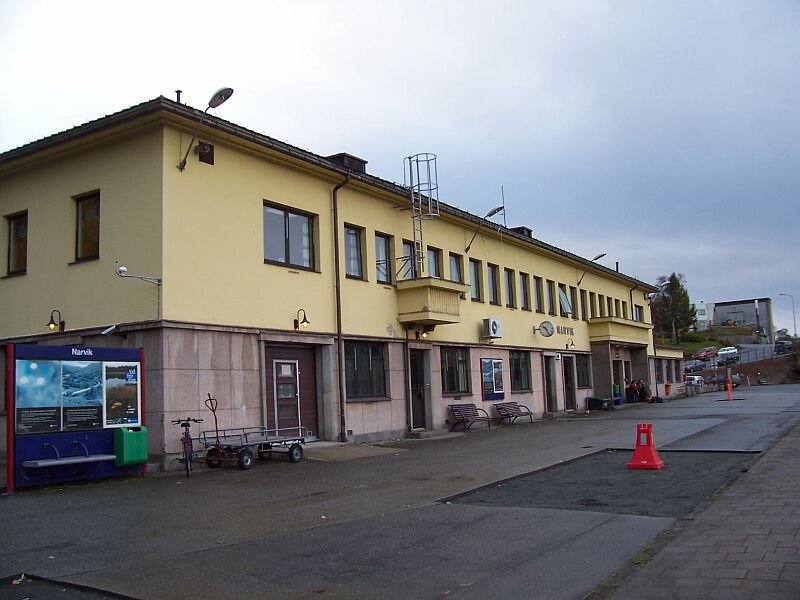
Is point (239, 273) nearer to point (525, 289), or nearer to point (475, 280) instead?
point (475, 280)

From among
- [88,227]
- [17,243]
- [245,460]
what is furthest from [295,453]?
[17,243]

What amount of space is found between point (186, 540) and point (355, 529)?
1.82 metres

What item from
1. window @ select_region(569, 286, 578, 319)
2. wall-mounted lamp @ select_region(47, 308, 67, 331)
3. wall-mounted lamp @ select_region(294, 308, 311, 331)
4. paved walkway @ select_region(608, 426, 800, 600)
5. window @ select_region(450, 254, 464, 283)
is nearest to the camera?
paved walkway @ select_region(608, 426, 800, 600)

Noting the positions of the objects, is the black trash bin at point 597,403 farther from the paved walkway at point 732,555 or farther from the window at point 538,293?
the paved walkway at point 732,555

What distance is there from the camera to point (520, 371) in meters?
31.1

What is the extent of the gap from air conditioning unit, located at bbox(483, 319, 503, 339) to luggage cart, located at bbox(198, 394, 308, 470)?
1222 cm

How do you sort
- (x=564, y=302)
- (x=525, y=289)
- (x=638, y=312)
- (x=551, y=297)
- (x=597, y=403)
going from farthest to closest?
(x=638, y=312) → (x=597, y=403) → (x=564, y=302) → (x=551, y=297) → (x=525, y=289)

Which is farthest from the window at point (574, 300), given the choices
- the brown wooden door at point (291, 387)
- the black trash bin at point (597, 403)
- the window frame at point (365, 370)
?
the brown wooden door at point (291, 387)

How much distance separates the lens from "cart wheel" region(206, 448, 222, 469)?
48.9 ft

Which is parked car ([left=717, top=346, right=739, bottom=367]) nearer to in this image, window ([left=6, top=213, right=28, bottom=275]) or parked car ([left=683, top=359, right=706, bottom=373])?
parked car ([left=683, top=359, right=706, bottom=373])

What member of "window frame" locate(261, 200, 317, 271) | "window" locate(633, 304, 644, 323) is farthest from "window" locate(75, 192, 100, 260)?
"window" locate(633, 304, 644, 323)

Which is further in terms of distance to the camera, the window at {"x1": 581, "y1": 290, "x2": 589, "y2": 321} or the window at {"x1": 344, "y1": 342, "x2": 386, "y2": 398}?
the window at {"x1": 581, "y1": 290, "x2": 589, "y2": 321}

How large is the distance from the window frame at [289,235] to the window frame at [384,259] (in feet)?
A: 9.49

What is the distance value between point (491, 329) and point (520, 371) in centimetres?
410
